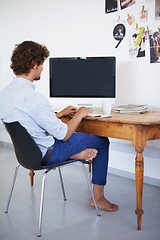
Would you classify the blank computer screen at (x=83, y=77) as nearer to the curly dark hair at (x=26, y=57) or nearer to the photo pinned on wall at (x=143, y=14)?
the photo pinned on wall at (x=143, y=14)

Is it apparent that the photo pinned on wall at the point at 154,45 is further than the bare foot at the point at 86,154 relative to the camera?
Yes

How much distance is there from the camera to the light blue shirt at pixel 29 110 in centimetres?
192

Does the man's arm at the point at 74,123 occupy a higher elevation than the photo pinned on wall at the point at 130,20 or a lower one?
lower

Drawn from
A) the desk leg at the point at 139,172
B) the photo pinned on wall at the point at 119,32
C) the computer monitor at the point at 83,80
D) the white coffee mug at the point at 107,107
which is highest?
the photo pinned on wall at the point at 119,32

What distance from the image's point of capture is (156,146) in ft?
9.75

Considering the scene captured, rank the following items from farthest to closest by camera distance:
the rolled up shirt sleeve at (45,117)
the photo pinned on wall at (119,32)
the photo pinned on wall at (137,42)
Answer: the photo pinned on wall at (119,32), the photo pinned on wall at (137,42), the rolled up shirt sleeve at (45,117)

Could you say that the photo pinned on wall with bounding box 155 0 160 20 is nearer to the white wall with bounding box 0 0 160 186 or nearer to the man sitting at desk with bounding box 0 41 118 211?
the white wall with bounding box 0 0 160 186

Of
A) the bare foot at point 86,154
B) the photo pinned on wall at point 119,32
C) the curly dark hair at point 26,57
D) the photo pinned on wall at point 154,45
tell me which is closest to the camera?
the curly dark hair at point 26,57

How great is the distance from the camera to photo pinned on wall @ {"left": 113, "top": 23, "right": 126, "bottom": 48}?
3.13 metres

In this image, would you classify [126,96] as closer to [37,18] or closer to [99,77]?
[99,77]

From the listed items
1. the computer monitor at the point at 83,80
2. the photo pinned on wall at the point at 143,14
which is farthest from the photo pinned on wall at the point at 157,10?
the computer monitor at the point at 83,80

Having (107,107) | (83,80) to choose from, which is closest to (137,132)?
(107,107)

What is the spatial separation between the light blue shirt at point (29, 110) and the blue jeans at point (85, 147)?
0.44 ft

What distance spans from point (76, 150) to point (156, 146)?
103 centimetres
